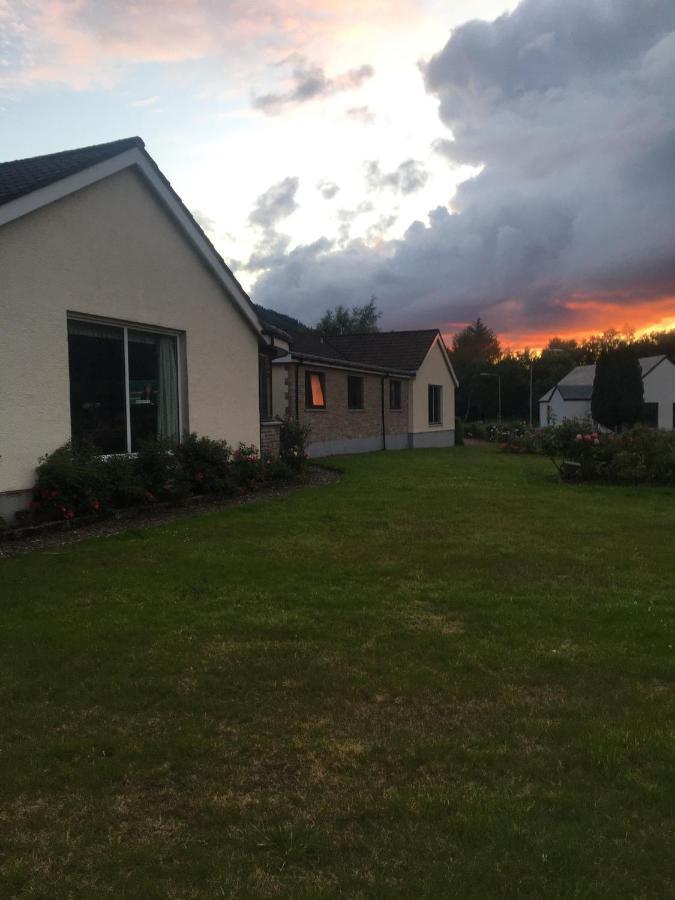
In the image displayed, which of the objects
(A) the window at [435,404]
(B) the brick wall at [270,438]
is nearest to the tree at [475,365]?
(A) the window at [435,404]

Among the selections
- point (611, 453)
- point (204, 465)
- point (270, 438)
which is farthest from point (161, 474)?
point (611, 453)

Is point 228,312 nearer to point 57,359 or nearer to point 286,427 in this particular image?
point 286,427

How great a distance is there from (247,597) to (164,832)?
116 inches

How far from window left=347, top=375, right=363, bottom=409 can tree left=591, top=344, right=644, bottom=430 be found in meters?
17.3

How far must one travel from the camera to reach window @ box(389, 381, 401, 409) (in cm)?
2614

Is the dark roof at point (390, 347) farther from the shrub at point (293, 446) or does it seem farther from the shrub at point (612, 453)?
the shrub at point (293, 446)

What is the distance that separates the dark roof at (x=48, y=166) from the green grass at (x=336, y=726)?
15.4 feet

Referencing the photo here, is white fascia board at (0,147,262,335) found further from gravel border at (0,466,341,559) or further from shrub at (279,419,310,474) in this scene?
gravel border at (0,466,341,559)

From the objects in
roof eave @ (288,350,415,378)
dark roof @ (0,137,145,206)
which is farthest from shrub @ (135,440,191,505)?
roof eave @ (288,350,415,378)

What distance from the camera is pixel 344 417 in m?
22.3

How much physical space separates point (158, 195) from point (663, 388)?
45669 mm

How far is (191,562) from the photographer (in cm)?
655

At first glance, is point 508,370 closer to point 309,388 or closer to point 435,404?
point 435,404

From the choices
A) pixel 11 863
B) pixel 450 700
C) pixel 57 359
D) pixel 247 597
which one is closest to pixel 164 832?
pixel 11 863
